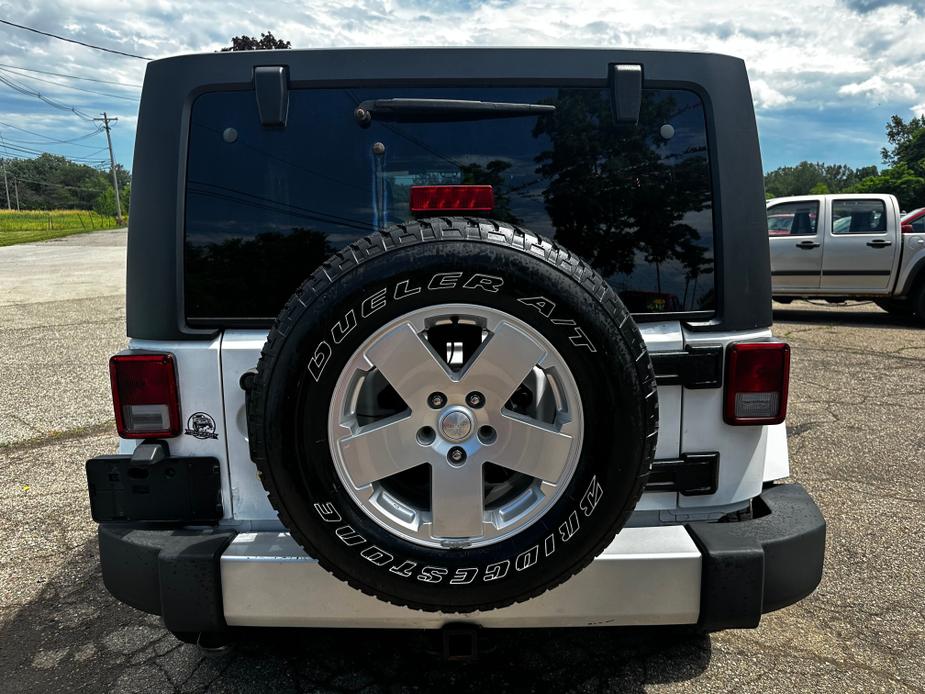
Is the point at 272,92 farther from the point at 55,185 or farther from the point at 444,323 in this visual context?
the point at 55,185

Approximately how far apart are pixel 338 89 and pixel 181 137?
498 millimetres

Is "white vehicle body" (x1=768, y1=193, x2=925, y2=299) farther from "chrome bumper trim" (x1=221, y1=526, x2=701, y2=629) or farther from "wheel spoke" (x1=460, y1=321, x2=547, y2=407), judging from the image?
"wheel spoke" (x1=460, y1=321, x2=547, y2=407)

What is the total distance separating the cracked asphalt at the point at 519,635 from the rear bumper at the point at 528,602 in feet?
1.21

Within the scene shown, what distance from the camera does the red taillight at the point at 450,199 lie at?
1.90m

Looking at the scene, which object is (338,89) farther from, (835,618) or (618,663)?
(835,618)

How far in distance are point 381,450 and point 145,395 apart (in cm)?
83

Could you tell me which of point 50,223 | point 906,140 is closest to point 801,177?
point 906,140

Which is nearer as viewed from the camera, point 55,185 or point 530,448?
point 530,448

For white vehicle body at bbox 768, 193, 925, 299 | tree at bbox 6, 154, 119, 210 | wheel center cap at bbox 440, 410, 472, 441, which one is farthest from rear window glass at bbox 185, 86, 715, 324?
tree at bbox 6, 154, 119, 210

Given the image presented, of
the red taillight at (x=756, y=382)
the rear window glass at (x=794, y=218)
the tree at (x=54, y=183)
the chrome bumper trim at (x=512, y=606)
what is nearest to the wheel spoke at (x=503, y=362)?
the chrome bumper trim at (x=512, y=606)

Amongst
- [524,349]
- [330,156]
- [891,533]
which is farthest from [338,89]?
[891,533]

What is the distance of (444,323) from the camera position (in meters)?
1.75

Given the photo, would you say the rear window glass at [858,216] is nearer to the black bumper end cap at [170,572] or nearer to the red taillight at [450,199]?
the red taillight at [450,199]

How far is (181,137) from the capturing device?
1966 mm
